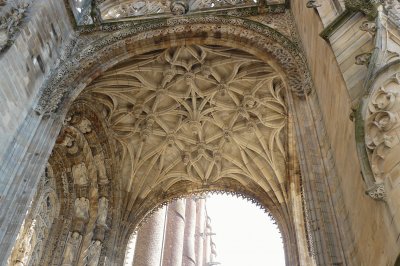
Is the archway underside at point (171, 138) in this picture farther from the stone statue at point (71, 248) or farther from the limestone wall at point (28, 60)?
the limestone wall at point (28, 60)

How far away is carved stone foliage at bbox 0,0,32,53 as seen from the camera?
25.2 ft

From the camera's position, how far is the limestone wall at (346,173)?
416 centimetres

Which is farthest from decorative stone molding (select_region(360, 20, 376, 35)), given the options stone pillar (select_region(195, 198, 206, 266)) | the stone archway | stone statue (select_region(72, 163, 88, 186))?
stone pillar (select_region(195, 198, 206, 266))

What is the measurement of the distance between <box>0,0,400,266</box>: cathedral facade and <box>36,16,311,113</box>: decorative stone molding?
0.03m

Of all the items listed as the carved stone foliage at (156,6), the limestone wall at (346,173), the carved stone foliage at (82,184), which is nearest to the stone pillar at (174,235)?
the carved stone foliage at (82,184)

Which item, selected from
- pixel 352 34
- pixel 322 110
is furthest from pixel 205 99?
pixel 352 34

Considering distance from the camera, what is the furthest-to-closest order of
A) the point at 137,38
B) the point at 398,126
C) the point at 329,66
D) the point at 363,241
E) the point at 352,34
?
the point at 137,38, the point at 329,66, the point at 352,34, the point at 363,241, the point at 398,126

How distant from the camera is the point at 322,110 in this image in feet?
22.4

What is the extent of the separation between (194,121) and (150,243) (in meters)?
8.36

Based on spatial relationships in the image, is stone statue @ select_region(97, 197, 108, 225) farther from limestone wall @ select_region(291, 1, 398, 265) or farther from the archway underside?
limestone wall @ select_region(291, 1, 398, 265)

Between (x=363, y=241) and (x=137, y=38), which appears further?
(x=137, y=38)

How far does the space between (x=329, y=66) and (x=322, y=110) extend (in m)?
0.88

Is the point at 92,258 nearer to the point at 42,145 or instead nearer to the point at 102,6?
the point at 42,145

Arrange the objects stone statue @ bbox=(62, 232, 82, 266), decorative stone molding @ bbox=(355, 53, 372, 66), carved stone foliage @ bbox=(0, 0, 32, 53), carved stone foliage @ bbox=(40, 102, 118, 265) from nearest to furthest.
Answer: decorative stone molding @ bbox=(355, 53, 372, 66), carved stone foliage @ bbox=(0, 0, 32, 53), stone statue @ bbox=(62, 232, 82, 266), carved stone foliage @ bbox=(40, 102, 118, 265)
